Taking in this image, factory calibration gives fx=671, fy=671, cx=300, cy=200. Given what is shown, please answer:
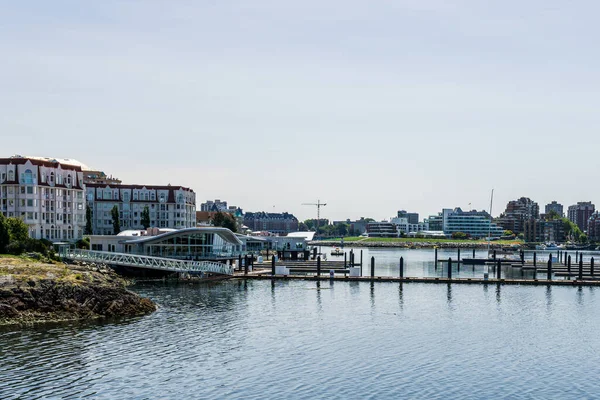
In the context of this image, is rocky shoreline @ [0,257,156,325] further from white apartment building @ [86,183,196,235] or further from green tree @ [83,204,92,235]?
white apartment building @ [86,183,196,235]

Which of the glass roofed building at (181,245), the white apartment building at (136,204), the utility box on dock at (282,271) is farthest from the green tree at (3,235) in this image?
the white apartment building at (136,204)

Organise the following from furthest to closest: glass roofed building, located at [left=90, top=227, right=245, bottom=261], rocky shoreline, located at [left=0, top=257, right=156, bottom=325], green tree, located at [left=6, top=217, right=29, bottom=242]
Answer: glass roofed building, located at [left=90, top=227, right=245, bottom=261]
green tree, located at [left=6, top=217, right=29, bottom=242]
rocky shoreline, located at [left=0, top=257, right=156, bottom=325]

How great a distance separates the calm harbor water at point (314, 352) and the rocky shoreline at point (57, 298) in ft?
8.78

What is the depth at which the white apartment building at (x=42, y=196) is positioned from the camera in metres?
111

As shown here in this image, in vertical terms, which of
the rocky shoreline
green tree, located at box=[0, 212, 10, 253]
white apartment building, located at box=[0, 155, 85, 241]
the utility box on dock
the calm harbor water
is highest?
white apartment building, located at box=[0, 155, 85, 241]

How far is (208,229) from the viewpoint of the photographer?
94375mm

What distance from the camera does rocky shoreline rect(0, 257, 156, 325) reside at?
5456cm

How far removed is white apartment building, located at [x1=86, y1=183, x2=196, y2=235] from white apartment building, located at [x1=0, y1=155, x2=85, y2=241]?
2634 centimetres

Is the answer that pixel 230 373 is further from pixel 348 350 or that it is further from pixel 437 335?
pixel 437 335

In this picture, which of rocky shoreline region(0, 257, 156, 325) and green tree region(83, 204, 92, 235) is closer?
rocky shoreline region(0, 257, 156, 325)

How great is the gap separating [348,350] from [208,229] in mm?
50442

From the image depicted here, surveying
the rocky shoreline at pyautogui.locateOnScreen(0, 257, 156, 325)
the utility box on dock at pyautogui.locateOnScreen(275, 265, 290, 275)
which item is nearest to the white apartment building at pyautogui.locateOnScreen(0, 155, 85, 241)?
the utility box on dock at pyautogui.locateOnScreen(275, 265, 290, 275)

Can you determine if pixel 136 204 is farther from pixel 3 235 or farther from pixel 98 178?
pixel 3 235

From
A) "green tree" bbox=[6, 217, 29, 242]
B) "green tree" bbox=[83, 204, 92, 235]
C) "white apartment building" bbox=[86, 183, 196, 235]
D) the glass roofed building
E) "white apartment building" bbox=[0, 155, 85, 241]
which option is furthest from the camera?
"white apartment building" bbox=[86, 183, 196, 235]
